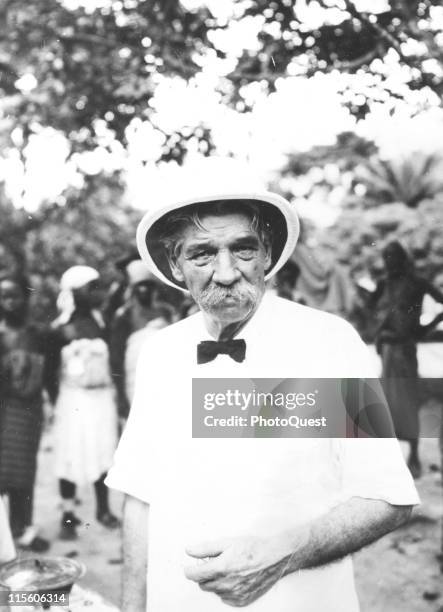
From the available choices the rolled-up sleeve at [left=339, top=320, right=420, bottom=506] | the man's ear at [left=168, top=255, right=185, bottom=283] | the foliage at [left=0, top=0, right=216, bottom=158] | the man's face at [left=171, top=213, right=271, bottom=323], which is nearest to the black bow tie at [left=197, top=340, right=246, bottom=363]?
the man's face at [left=171, top=213, right=271, bottom=323]

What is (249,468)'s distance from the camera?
6.39 ft

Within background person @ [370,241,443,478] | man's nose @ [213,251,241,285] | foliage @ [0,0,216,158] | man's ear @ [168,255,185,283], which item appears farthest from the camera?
foliage @ [0,0,216,158]

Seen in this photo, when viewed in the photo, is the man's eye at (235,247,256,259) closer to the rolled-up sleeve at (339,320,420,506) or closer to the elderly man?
the elderly man

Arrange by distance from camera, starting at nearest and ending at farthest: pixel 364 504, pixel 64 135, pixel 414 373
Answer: pixel 364 504 < pixel 414 373 < pixel 64 135

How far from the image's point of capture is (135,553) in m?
2.01

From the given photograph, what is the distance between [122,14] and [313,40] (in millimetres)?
705

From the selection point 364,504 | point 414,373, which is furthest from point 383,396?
point 364,504

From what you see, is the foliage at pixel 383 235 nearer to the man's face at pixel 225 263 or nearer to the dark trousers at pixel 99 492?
the man's face at pixel 225 263

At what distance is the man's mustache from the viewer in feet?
6.19

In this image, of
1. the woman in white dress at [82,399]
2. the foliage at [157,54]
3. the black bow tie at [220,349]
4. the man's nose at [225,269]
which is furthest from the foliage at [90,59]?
the black bow tie at [220,349]

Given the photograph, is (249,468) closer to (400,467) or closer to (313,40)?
(400,467)

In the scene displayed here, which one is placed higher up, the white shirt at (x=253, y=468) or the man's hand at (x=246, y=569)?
the white shirt at (x=253, y=468)

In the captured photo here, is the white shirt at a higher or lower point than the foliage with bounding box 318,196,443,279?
lower

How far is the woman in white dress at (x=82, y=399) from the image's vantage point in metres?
2.24
